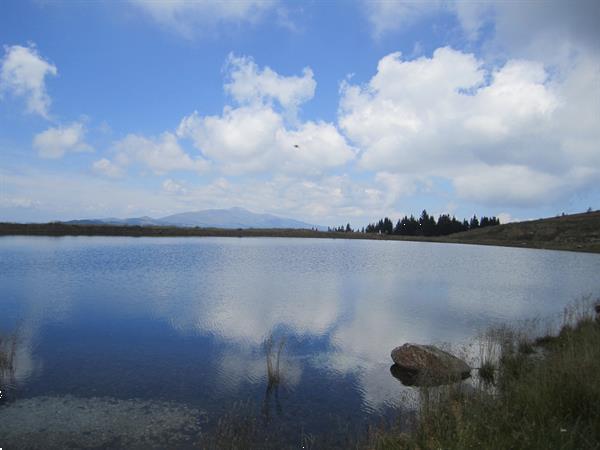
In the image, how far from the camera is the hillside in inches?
4183

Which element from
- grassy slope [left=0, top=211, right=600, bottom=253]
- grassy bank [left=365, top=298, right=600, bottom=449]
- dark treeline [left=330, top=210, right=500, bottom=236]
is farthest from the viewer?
dark treeline [left=330, top=210, right=500, bottom=236]

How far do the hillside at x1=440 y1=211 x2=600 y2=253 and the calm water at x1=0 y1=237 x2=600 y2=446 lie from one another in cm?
7403

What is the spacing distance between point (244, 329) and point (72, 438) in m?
11.5

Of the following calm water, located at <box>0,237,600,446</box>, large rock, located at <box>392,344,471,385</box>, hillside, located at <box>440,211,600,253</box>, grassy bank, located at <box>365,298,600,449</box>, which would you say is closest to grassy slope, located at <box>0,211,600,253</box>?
hillside, located at <box>440,211,600,253</box>

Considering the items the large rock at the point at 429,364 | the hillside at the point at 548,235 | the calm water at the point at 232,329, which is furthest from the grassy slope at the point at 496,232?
the large rock at the point at 429,364

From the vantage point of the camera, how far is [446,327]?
22.4 meters

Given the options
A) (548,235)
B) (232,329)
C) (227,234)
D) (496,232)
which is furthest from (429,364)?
(496,232)

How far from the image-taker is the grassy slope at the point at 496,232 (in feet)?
326

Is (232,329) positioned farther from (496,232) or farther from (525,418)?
(496,232)

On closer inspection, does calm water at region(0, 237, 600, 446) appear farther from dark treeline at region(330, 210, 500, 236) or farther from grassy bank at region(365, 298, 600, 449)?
dark treeline at region(330, 210, 500, 236)

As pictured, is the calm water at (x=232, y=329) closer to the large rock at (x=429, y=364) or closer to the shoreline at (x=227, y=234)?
the large rock at (x=429, y=364)

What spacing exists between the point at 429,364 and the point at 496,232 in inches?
5337

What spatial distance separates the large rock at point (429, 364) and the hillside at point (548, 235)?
99.5m

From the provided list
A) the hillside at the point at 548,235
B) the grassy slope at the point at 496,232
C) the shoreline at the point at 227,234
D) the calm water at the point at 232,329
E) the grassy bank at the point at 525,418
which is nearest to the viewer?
the grassy bank at the point at 525,418
